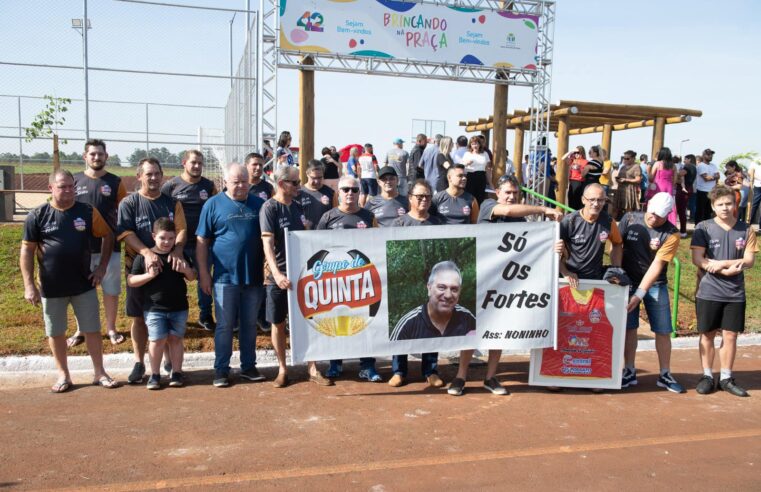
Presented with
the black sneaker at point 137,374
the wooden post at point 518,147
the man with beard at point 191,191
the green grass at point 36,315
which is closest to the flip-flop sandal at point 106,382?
the black sneaker at point 137,374

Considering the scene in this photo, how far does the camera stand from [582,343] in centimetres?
625

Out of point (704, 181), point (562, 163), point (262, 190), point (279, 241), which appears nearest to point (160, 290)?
point (279, 241)

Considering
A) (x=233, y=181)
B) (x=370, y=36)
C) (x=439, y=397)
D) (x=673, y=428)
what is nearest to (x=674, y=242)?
(x=673, y=428)

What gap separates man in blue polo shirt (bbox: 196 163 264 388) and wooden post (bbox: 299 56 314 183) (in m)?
7.07

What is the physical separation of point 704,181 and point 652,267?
448 inches

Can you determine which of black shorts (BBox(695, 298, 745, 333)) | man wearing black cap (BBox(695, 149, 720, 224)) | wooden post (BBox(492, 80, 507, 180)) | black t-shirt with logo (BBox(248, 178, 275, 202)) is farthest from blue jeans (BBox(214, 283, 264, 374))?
man wearing black cap (BBox(695, 149, 720, 224))

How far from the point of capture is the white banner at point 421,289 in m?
5.87

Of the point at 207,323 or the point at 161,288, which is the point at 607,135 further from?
the point at 161,288

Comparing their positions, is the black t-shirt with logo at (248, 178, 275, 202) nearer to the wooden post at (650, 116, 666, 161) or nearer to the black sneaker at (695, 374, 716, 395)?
the black sneaker at (695, 374, 716, 395)

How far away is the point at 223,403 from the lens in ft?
18.5

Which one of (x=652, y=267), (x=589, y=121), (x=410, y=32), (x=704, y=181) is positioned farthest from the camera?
(x=589, y=121)

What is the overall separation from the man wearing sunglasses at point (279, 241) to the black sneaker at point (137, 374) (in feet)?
4.14

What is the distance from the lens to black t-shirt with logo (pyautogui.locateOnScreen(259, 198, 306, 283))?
5.96 metres

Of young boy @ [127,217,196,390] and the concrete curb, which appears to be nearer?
young boy @ [127,217,196,390]
